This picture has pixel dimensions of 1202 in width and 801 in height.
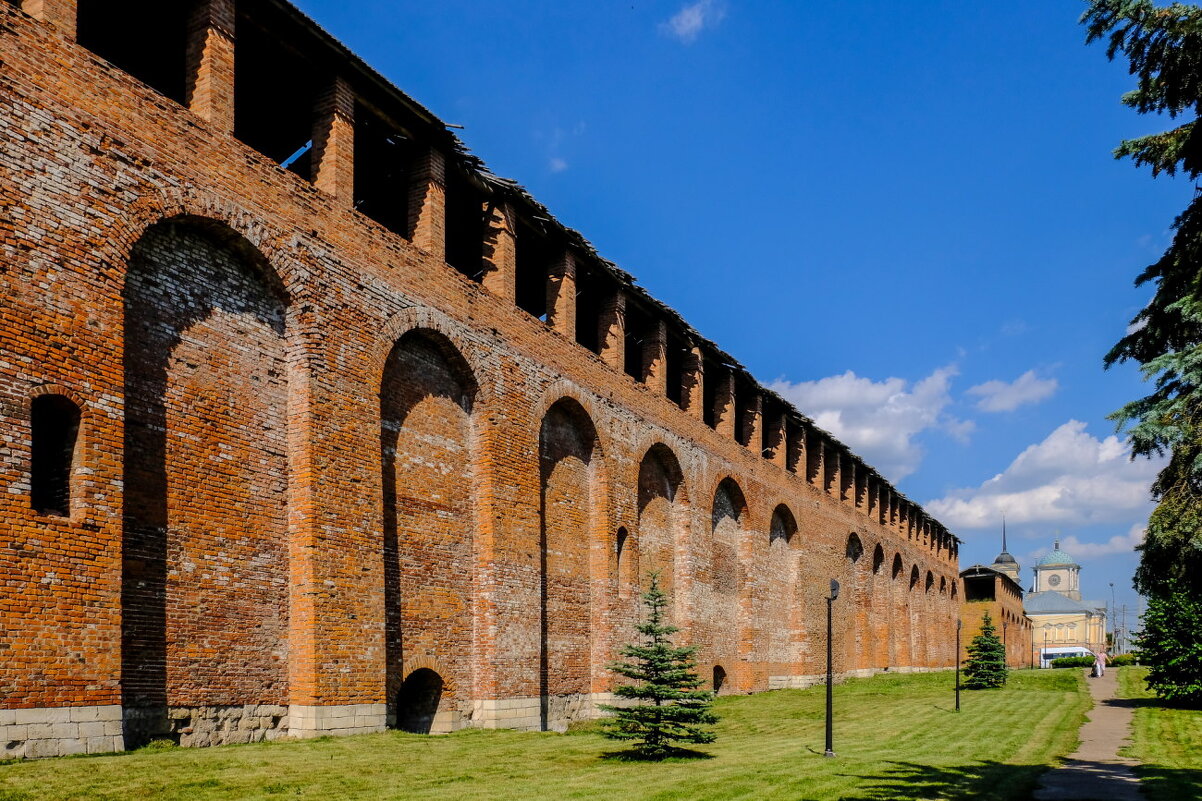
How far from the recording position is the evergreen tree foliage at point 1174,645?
80.0ft

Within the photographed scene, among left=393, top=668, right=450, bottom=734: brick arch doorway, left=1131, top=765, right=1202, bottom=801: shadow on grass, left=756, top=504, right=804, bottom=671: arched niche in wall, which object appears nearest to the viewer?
left=1131, top=765, right=1202, bottom=801: shadow on grass

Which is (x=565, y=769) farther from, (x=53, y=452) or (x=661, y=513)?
(x=661, y=513)

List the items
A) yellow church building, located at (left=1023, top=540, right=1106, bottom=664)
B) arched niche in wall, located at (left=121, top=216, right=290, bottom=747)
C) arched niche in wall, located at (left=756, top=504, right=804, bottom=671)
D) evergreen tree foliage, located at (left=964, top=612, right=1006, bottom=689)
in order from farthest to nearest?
yellow church building, located at (left=1023, top=540, right=1106, bottom=664)
evergreen tree foliage, located at (left=964, top=612, right=1006, bottom=689)
arched niche in wall, located at (left=756, top=504, right=804, bottom=671)
arched niche in wall, located at (left=121, top=216, right=290, bottom=747)

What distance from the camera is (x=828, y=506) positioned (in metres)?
39.1

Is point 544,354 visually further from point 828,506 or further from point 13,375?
point 828,506

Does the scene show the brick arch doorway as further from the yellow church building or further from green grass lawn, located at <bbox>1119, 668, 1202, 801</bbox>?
the yellow church building

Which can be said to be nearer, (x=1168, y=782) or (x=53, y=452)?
(x=53, y=452)

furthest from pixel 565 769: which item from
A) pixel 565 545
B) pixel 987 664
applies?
pixel 987 664

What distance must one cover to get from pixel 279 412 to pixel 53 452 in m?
3.67

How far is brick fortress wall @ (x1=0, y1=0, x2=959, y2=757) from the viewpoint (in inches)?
432

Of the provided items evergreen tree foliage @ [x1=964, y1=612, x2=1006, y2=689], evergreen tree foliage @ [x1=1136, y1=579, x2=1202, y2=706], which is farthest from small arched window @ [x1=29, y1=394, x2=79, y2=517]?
evergreen tree foliage @ [x1=964, y1=612, x2=1006, y2=689]

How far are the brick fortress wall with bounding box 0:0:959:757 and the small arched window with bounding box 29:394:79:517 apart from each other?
0.03 metres

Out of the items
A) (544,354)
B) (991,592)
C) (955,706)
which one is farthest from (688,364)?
(991,592)

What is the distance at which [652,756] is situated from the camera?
49.6 feet
